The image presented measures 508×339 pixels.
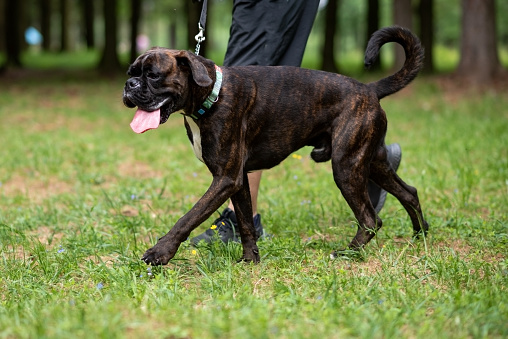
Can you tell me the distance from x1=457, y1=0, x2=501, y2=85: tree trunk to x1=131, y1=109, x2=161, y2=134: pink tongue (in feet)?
35.3

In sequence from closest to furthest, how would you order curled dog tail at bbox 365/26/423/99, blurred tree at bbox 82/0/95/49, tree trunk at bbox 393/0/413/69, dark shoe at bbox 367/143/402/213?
curled dog tail at bbox 365/26/423/99 → dark shoe at bbox 367/143/402/213 → tree trunk at bbox 393/0/413/69 → blurred tree at bbox 82/0/95/49

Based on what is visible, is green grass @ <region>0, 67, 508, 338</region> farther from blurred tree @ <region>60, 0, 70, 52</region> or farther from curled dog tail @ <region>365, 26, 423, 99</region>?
blurred tree @ <region>60, 0, 70, 52</region>

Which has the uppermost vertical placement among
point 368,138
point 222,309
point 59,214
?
point 368,138

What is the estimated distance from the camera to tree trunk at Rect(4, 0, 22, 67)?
2170cm

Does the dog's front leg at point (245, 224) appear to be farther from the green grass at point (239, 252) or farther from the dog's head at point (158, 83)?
the dog's head at point (158, 83)

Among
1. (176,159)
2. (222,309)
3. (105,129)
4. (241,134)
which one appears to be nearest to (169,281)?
(222,309)

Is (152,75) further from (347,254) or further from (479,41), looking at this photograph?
(479,41)

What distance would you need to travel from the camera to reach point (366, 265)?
13.6 ft

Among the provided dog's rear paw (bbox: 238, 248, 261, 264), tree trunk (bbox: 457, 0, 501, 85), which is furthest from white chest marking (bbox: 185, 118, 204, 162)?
tree trunk (bbox: 457, 0, 501, 85)

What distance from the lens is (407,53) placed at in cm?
449

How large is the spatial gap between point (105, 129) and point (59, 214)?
534 centimetres

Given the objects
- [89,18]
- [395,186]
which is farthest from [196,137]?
[89,18]

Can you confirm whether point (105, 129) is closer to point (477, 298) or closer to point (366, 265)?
point (366, 265)

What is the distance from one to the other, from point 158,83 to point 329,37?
1476cm
